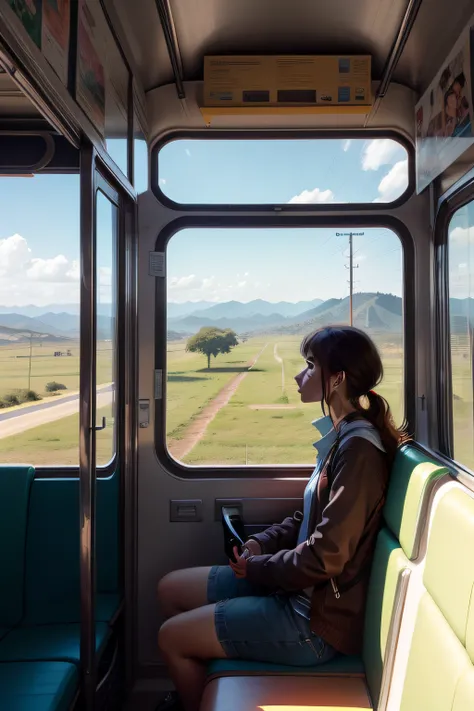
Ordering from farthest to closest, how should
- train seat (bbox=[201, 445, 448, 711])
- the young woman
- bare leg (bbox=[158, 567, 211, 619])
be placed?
bare leg (bbox=[158, 567, 211, 619]), the young woman, train seat (bbox=[201, 445, 448, 711])

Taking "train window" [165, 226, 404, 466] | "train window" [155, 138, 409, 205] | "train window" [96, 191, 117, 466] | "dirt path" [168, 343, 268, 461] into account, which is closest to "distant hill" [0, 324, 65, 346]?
"train window" [96, 191, 117, 466]

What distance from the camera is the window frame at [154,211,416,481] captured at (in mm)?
2775

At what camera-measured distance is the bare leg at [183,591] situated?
2.34m

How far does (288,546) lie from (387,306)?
4.11 ft

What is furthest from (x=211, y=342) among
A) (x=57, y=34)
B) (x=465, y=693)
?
(x=465, y=693)

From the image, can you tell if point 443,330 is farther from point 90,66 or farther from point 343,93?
point 90,66

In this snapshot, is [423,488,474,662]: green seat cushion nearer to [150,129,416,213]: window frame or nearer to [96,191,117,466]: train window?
[96,191,117,466]: train window

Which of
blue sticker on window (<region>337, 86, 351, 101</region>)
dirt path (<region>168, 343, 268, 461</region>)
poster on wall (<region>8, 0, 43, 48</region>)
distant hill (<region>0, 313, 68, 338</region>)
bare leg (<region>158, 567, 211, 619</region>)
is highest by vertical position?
blue sticker on window (<region>337, 86, 351, 101</region>)

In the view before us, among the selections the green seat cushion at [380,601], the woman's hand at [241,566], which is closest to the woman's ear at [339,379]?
the green seat cushion at [380,601]

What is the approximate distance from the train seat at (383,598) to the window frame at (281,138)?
1.33 meters

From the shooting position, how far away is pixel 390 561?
5.67ft

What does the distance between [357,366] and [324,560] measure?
68 cm

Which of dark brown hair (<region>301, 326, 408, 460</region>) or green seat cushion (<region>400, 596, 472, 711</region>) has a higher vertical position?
dark brown hair (<region>301, 326, 408, 460</region>)

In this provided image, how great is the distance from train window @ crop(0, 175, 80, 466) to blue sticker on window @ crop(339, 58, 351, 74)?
1311 millimetres
